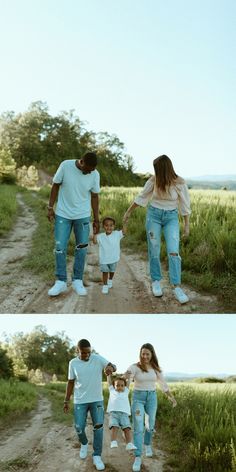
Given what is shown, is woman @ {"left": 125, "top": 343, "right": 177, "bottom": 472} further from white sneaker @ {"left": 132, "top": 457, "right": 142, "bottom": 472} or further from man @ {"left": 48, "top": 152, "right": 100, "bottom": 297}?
man @ {"left": 48, "top": 152, "right": 100, "bottom": 297}

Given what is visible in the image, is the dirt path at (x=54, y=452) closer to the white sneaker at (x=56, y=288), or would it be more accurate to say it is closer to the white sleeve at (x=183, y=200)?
the white sneaker at (x=56, y=288)

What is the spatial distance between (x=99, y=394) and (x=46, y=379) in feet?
28.9

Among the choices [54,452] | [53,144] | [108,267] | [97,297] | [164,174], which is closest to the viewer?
[164,174]

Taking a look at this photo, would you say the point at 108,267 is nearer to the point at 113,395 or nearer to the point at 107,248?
the point at 107,248

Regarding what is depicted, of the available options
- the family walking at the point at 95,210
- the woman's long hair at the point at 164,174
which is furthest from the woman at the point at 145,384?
the woman's long hair at the point at 164,174

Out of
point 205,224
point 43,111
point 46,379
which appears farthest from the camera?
point 46,379

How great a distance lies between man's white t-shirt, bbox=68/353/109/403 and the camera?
12.8 feet

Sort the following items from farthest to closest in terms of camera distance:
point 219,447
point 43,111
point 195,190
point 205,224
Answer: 1. point 43,111
2. point 195,190
3. point 205,224
4. point 219,447

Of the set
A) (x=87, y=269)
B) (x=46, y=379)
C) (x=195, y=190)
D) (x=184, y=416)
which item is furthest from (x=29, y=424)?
(x=46, y=379)

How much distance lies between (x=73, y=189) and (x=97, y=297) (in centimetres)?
87

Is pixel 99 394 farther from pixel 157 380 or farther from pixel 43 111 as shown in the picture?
pixel 43 111

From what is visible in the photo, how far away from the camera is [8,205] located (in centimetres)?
643

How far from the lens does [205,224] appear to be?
4.95 meters

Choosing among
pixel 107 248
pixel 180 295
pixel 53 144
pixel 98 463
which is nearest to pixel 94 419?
pixel 98 463
